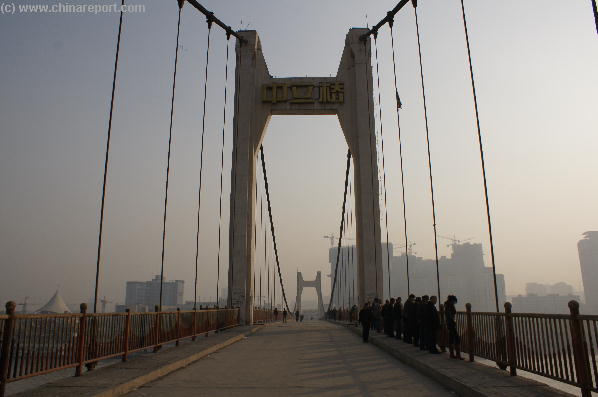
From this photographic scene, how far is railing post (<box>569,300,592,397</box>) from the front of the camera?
505 cm

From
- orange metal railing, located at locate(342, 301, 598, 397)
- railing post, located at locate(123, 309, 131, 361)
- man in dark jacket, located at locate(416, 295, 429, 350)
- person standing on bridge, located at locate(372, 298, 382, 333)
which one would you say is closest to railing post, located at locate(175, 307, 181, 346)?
railing post, located at locate(123, 309, 131, 361)

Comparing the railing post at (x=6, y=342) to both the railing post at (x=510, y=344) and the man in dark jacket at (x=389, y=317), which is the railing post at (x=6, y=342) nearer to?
the railing post at (x=510, y=344)

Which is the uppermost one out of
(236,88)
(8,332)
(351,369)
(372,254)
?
(236,88)

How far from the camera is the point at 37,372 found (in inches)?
224

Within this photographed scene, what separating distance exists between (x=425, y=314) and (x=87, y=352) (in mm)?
6561

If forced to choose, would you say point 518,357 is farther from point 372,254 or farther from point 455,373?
point 372,254

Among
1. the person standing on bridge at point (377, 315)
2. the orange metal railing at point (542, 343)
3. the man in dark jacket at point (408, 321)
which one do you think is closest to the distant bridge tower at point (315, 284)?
the person standing on bridge at point (377, 315)

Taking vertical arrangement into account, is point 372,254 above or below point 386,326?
above

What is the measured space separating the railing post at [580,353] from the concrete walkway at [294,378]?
5.22 ft

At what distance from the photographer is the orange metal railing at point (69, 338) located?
5.24 m

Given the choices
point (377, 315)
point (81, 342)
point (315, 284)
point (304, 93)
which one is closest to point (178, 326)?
point (81, 342)

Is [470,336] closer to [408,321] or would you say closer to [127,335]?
[408,321]

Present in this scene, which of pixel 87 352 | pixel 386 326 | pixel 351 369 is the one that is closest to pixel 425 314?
pixel 351 369

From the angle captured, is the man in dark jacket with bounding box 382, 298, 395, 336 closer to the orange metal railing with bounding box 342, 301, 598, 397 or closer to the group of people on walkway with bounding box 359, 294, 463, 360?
the group of people on walkway with bounding box 359, 294, 463, 360
